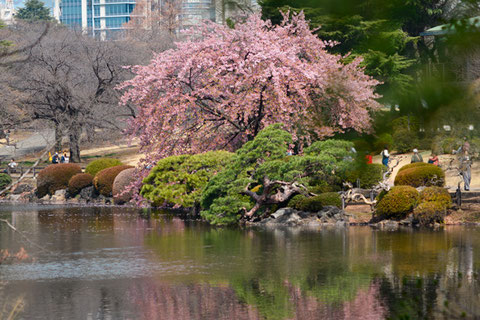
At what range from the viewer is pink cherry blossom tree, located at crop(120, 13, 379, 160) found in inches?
1302

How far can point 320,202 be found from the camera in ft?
93.5

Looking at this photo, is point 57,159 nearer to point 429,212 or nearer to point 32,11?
point 429,212

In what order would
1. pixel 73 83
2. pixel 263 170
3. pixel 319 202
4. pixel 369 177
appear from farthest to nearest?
pixel 73 83
pixel 369 177
pixel 263 170
pixel 319 202

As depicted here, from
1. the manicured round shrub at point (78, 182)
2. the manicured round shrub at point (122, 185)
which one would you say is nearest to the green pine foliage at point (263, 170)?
the manicured round shrub at point (122, 185)

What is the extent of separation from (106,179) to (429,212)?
70.3ft

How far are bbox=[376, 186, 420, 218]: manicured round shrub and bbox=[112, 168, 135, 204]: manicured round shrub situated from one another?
17.2 meters

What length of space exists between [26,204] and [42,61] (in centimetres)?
1886

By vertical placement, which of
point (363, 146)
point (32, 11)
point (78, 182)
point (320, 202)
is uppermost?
point (32, 11)

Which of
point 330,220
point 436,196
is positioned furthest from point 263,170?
point 436,196

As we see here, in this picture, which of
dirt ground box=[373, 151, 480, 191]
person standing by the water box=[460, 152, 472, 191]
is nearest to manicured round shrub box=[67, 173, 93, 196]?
dirt ground box=[373, 151, 480, 191]

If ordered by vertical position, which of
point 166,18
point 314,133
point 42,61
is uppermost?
point 166,18

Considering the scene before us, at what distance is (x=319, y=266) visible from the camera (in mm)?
19312

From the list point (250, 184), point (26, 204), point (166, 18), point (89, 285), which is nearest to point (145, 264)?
point (89, 285)

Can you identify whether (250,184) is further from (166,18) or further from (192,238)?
(166,18)
